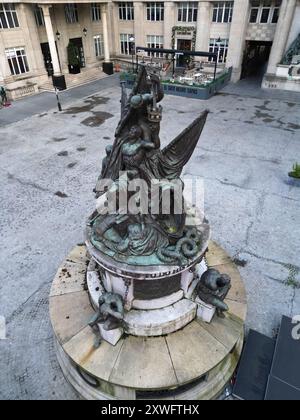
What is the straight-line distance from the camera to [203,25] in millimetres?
27906

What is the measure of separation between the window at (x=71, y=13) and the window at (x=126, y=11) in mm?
5875

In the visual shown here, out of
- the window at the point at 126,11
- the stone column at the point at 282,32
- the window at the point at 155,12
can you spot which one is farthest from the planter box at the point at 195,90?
the window at the point at 126,11

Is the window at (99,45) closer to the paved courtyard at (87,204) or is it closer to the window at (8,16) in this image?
the window at (8,16)

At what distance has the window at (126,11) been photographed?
3142 cm

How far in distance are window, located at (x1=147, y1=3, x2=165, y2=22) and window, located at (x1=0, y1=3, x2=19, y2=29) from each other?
43.5 ft

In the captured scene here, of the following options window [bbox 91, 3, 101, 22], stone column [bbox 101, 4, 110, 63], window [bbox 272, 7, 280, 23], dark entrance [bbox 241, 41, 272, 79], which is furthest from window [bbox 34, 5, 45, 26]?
window [bbox 272, 7, 280, 23]

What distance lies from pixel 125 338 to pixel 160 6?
3264 cm

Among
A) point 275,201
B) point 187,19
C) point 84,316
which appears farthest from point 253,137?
point 187,19

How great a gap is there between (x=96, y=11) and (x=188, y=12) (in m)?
9.82

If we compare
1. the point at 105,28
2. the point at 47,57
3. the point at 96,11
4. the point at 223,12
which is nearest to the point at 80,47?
the point at 105,28

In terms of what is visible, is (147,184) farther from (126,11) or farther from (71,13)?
(126,11)

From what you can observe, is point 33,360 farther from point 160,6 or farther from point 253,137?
point 160,6

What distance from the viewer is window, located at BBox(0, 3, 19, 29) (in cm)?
2343

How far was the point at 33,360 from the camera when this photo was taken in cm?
696
